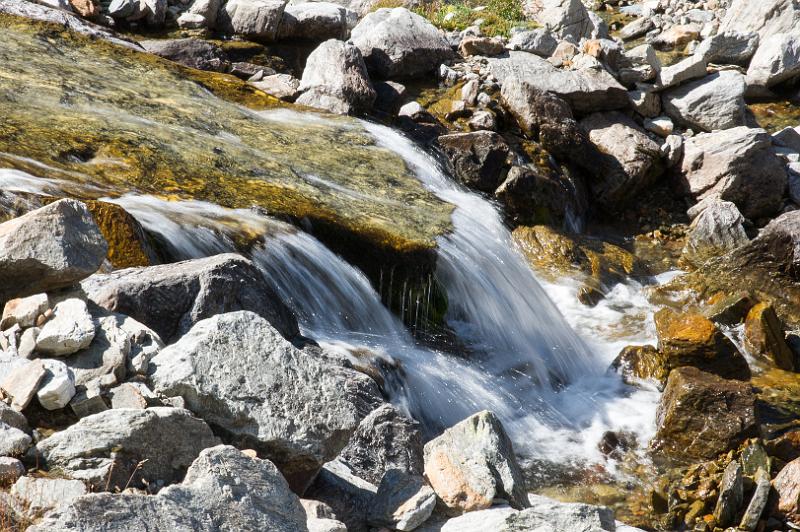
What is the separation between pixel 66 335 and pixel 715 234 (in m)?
12.1

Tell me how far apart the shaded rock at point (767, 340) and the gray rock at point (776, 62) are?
31.5ft

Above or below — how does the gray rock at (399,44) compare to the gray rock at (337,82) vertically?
above

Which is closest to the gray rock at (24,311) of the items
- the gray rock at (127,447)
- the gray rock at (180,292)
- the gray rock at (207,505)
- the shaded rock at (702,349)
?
the gray rock at (180,292)

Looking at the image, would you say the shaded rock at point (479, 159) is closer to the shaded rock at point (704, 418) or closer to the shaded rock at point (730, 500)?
the shaded rock at point (704, 418)

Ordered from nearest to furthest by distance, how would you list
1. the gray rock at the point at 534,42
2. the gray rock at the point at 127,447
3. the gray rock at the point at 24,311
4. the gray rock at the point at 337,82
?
the gray rock at the point at 127,447, the gray rock at the point at 24,311, the gray rock at the point at 337,82, the gray rock at the point at 534,42

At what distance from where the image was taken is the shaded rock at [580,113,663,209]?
51.6 feet

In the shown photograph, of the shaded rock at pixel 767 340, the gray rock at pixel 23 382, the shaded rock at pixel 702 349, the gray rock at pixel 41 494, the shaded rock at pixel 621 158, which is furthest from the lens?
the shaded rock at pixel 621 158

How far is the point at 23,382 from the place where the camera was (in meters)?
4.40

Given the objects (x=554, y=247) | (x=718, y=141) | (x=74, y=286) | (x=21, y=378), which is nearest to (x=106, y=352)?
(x=21, y=378)

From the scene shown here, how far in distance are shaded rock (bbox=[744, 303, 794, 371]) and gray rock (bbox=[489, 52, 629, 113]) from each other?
6.22 m

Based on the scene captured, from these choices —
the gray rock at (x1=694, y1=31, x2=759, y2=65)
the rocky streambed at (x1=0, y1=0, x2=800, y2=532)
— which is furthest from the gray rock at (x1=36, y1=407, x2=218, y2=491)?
the gray rock at (x1=694, y1=31, x2=759, y2=65)

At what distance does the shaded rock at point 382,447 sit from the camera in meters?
5.46

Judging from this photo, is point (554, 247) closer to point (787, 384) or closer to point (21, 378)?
point (787, 384)

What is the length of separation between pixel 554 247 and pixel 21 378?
960cm
